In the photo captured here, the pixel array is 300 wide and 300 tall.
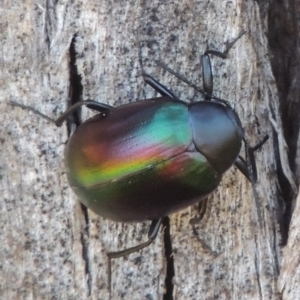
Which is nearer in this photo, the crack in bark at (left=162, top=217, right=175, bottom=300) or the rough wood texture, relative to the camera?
A: the rough wood texture

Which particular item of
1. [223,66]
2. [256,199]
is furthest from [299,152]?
[223,66]

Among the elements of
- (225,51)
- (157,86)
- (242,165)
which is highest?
(225,51)

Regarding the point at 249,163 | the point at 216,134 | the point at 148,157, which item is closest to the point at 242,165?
the point at 249,163

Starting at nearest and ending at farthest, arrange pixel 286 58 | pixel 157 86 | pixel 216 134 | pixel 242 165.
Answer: pixel 216 134 < pixel 157 86 < pixel 242 165 < pixel 286 58

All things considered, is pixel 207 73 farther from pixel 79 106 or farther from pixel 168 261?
pixel 168 261

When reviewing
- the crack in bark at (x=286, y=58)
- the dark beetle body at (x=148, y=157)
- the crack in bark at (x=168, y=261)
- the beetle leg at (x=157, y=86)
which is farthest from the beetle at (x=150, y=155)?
the crack in bark at (x=286, y=58)

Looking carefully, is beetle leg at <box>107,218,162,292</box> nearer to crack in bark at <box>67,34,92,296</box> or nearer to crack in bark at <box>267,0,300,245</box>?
crack in bark at <box>67,34,92,296</box>

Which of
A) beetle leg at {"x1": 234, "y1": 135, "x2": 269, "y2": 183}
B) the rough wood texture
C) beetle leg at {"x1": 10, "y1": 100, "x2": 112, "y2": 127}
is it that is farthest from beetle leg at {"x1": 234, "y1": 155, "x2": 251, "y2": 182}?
beetle leg at {"x1": 10, "y1": 100, "x2": 112, "y2": 127}

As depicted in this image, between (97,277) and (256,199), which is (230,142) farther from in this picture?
(97,277)
